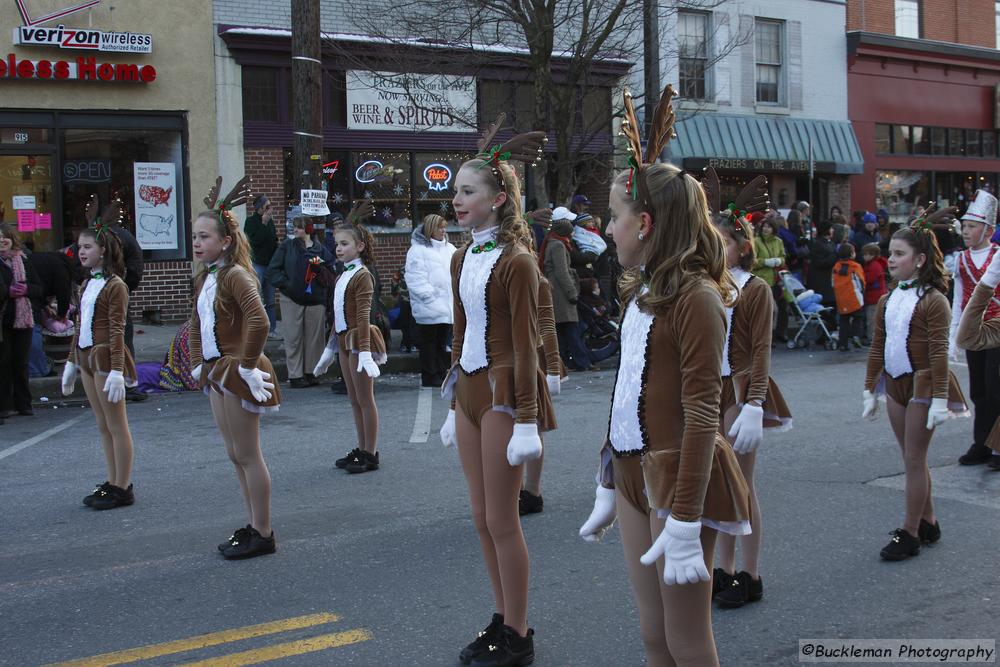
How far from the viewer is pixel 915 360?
5.57 metres

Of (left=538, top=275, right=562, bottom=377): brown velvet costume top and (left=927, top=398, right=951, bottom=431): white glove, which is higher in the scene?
(left=538, top=275, right=562, bottom=377): brown velvet costume top

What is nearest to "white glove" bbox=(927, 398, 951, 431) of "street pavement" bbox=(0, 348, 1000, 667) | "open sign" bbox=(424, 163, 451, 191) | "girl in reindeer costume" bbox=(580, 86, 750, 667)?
"street pavement" bbox=(0, 348, 1000, 667)

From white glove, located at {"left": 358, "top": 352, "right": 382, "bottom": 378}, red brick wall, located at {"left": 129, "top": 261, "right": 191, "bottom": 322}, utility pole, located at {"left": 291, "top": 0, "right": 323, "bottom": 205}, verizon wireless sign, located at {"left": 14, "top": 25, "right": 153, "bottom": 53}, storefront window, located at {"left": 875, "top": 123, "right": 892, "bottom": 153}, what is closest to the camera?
white glove, located at {"left": 358, "top": 352, "right": 382, "bottom": 378}

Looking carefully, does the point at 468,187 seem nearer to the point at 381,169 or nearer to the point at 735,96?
the point at 381,169

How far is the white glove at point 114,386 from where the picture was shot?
22.1 ft

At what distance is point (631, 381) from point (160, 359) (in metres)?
11.1

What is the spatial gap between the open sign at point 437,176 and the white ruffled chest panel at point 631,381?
56.5 feet

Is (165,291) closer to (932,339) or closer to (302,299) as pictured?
(302,299)

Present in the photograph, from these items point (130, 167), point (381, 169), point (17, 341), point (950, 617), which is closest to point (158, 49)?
point (130, 167)

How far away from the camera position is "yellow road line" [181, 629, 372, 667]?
442 centimetres

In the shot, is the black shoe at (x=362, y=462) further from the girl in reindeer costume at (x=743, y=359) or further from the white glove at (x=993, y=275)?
the white glove at (x=993, y=275)

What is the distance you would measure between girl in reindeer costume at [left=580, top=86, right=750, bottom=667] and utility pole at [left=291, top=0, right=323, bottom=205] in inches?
385

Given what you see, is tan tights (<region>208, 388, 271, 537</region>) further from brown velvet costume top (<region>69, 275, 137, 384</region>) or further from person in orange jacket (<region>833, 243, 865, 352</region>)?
person in orange jacket (<region>833, 243, 865, 352</region>)

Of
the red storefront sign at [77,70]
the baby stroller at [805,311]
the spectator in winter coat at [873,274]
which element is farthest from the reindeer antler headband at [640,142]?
the red storefront sign at [77,70]
